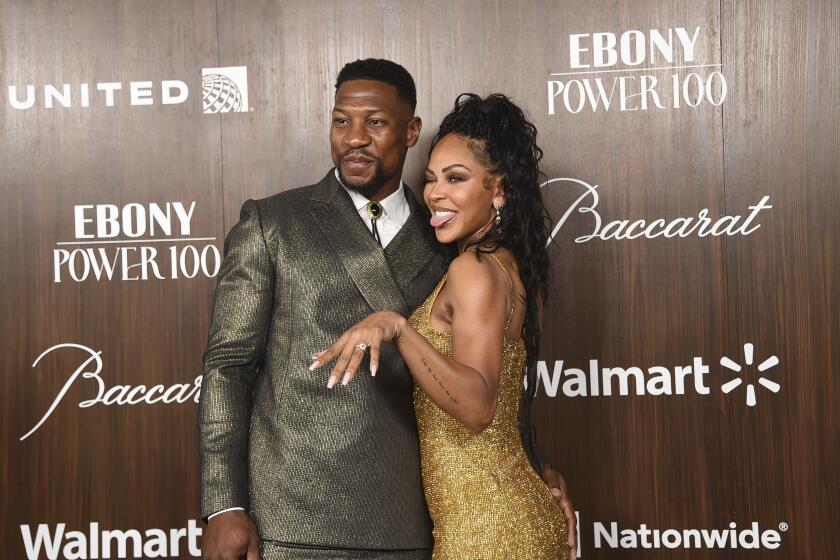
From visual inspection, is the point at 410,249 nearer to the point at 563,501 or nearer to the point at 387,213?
the point at 387,213

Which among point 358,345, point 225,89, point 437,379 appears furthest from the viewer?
point 225,89

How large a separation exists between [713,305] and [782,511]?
0.63m

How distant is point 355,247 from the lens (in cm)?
194

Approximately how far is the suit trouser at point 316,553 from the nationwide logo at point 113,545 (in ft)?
3.20

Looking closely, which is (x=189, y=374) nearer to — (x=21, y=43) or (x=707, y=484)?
(x=21, y=43)

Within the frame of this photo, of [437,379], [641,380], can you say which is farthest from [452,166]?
[641,380]

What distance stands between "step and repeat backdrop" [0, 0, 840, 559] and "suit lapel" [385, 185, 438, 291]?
2.31 feet

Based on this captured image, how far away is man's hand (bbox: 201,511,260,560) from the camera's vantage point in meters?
1.75

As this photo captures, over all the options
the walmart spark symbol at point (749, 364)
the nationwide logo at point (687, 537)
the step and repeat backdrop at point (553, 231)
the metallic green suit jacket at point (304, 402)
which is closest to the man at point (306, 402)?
the metallic green suit jacket at point (304, 402)

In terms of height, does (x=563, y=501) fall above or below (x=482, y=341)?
below

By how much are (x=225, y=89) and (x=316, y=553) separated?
4.93 feet

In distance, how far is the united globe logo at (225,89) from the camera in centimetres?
274

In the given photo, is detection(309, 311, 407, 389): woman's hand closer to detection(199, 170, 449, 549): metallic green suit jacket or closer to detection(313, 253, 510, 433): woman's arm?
detection(313, 253, 510, 433): woman's arm

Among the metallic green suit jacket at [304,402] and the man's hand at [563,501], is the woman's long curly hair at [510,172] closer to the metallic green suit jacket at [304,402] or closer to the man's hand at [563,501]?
the metallic green suit jacket at [304,402]
